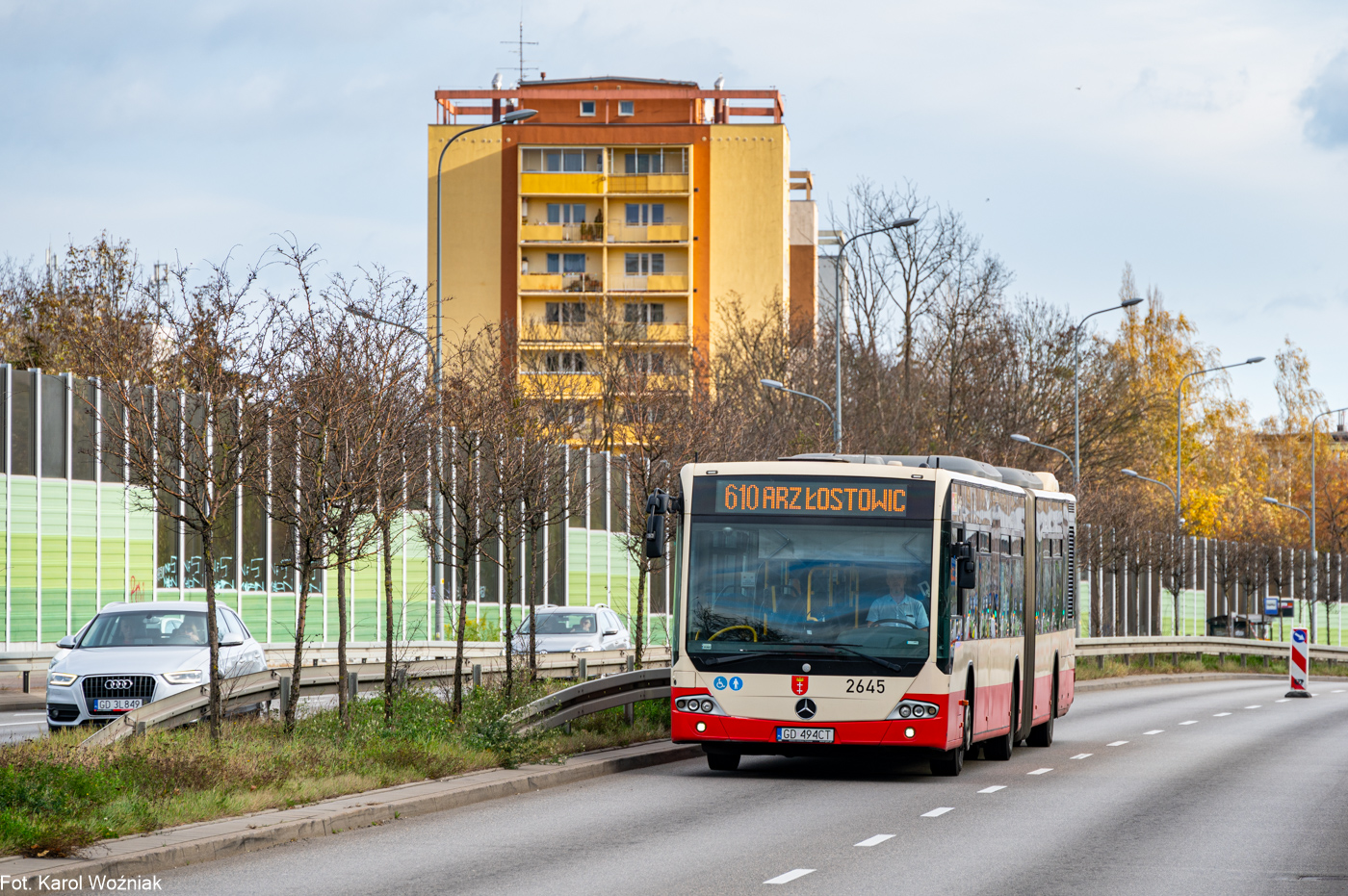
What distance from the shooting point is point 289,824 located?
1201 cm

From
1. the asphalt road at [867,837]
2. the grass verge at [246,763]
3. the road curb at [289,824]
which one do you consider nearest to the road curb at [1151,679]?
the asphalt road at [867,837]

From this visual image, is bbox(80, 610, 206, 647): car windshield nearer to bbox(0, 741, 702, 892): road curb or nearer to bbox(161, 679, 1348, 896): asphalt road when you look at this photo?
bbox(0, 741, 702, 892): road curb

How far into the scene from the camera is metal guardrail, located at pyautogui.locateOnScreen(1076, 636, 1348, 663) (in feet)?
142

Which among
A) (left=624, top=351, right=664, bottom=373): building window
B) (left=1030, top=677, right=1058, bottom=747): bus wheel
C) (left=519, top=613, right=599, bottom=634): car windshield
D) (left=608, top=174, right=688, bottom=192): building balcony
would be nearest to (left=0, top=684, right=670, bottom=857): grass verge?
(left=1030, top=677, right=1058, bottom=747): bus wheel

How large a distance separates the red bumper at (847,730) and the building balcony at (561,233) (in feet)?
242

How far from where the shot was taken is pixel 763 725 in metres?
17.0

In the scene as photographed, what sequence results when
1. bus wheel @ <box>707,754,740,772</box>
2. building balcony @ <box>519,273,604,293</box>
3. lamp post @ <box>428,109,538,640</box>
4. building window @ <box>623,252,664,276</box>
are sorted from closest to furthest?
bus wheel @ <box>707,754,740,772</box> < lamp post @ <box>428,109,538,640</box> < building balcony @ <box>519,273,604,293</box> < building window @ <box>623,252,664,276</box>

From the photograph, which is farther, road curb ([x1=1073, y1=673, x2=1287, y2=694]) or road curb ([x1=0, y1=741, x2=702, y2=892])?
road curb ([x1=1073, y1=673, x2=1287, y2=694])

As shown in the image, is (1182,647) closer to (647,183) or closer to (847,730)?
(847,730)

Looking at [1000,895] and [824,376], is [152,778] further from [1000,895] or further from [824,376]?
[824,376]

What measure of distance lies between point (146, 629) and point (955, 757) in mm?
9167

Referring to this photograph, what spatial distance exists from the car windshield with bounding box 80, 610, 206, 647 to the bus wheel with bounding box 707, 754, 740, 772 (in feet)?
19.8

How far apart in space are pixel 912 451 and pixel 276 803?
36907 mm

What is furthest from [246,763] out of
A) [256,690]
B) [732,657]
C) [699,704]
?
[732,657]
